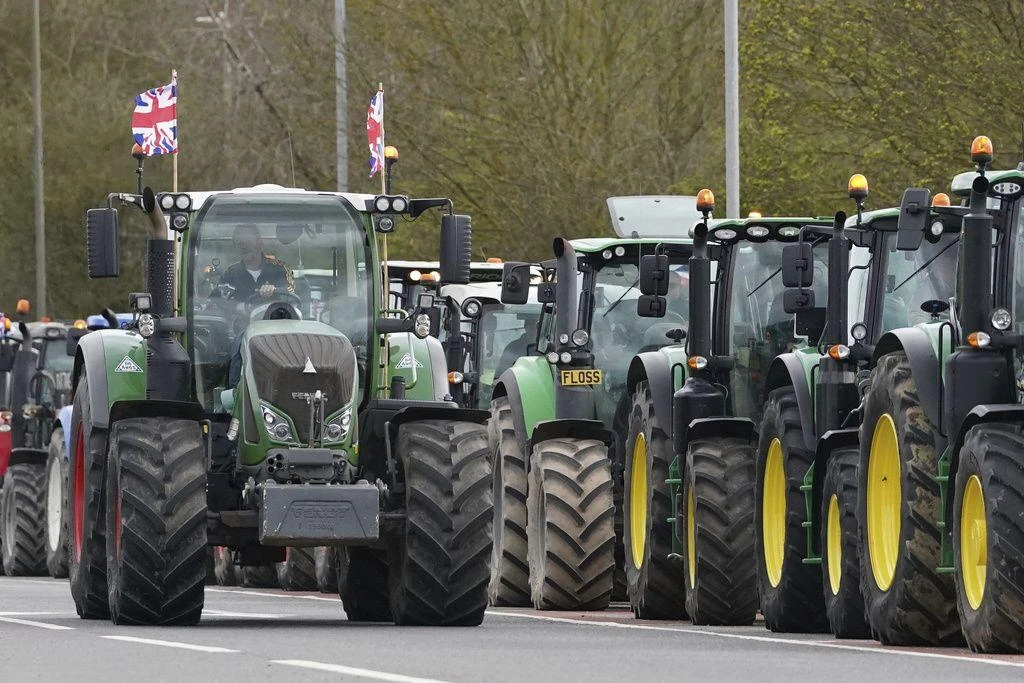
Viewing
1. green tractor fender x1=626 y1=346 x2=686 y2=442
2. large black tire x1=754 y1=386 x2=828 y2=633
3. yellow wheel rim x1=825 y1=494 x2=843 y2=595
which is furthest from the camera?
green tractor fender x1=626 y1=346 x2=686 y2=442

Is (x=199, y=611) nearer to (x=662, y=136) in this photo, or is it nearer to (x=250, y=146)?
(x=662, y=136)

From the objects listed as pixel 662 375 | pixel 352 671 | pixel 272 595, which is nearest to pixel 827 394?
pixel 662 375

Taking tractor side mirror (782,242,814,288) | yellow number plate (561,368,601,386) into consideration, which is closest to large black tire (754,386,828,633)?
tractor side mirror (782,242,814,288)

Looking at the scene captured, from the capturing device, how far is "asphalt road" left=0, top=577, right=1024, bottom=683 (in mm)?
12742

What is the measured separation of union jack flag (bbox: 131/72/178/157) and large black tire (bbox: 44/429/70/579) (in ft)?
9.41

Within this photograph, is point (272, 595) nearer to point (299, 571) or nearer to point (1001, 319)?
point (299, 571)

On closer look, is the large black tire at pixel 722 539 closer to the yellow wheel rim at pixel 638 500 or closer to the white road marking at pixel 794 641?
the white road marking at pixel 794 641

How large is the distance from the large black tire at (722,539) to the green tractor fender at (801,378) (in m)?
0.57

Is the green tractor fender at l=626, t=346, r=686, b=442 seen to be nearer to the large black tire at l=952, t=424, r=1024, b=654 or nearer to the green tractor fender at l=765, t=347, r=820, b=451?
the green tractor fender at l=765, t=347, r=820, b=451

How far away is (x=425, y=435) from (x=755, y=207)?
64.3 feet

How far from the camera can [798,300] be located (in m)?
17.2

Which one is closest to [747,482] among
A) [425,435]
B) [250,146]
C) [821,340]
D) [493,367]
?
[821,340]

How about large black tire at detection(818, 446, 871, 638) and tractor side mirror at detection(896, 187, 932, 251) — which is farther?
large black tire at detection(818, 446, 871, 638)

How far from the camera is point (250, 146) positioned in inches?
2121
